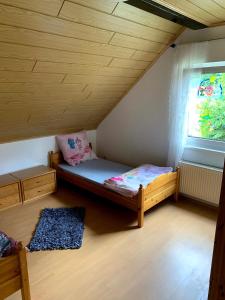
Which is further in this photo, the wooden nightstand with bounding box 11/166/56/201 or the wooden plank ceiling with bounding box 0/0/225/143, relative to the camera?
the wooden nightstand with bounding box 11/166/56/201

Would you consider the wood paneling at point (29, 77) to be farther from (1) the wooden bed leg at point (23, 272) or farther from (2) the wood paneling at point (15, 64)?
(1) the wooden bed leg at point (23, 272)

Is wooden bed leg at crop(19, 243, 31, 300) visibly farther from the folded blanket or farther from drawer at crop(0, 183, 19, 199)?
drawer at crop(0, 183, 19, 199)

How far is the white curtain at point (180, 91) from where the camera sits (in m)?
2.86

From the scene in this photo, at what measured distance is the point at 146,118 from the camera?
357 cm

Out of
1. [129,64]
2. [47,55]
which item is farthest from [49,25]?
[129,64]

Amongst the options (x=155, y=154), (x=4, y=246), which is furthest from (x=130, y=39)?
(x=4, y=246)

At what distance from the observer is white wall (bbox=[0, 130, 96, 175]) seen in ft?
10.8

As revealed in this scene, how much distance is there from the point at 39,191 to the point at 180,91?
2.25m

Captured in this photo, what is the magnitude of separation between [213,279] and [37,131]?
3.05 m

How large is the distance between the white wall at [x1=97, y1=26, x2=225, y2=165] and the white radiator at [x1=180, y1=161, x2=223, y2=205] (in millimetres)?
416

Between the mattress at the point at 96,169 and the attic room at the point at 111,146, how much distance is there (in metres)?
0.03

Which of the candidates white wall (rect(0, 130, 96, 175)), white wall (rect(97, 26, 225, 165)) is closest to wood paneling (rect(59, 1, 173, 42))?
white wall (rect(97, 26, 225, 165))

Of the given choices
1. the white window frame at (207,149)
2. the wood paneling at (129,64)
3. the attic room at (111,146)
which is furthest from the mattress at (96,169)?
the wood paneling at (129,64)

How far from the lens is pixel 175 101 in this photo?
3.13 metres
